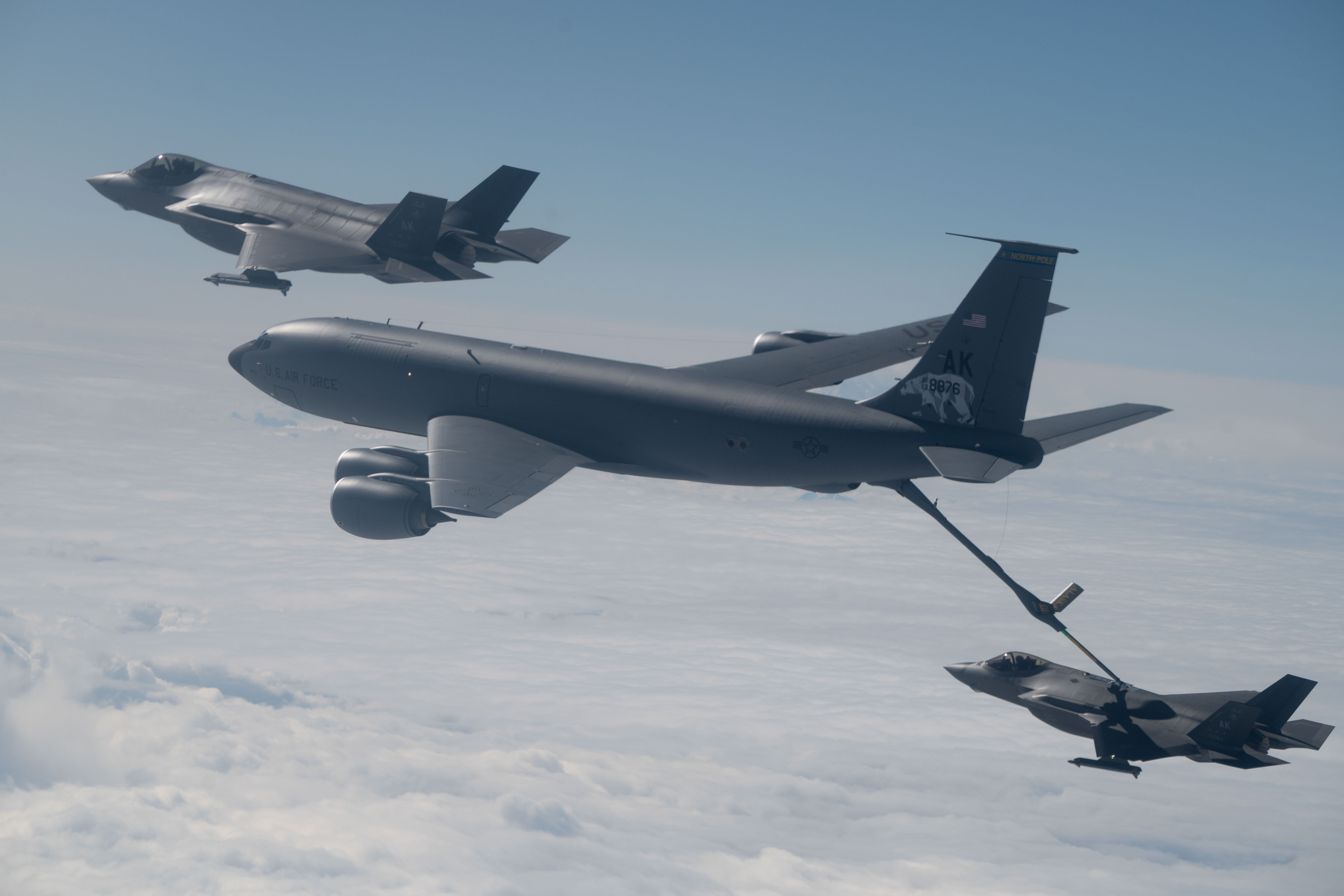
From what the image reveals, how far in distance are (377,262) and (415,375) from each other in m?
10.3

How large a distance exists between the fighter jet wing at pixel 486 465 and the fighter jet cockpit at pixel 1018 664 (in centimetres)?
1829

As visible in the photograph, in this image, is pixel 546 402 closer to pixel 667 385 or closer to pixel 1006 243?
pixel 667 385

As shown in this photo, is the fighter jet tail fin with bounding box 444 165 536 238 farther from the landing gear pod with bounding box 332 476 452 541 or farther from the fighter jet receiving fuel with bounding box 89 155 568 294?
the landing gear pod with bounding box 332 476 452 541

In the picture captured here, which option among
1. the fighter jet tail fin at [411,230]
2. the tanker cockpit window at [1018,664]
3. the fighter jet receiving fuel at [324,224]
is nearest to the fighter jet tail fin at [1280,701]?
the tanker cockpit window at [1018,664]

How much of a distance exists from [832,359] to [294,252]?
26.7m

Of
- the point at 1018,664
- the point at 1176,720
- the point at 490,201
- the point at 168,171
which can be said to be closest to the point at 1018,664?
the point at 1018,664

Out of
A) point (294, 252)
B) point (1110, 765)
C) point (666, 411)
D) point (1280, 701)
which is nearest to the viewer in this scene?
point (1110, 765)

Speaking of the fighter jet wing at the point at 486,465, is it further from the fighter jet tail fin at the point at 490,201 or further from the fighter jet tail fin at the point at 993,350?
the fighter jet tail fin at the point at 490,201

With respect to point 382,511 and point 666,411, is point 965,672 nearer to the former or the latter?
point 666,411

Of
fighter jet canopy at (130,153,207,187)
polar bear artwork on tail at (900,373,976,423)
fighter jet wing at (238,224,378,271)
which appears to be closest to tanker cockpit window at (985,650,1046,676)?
polar bear artwork on tail at (900,373,976,423)

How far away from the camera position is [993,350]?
24.9 m

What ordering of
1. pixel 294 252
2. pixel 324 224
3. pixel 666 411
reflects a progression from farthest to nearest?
pixel 324 224, pixel 294 252, pixel 666 411

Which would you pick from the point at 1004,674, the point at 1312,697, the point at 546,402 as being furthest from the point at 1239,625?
the point at 546,402

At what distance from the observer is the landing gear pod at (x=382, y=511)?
1062 inches
